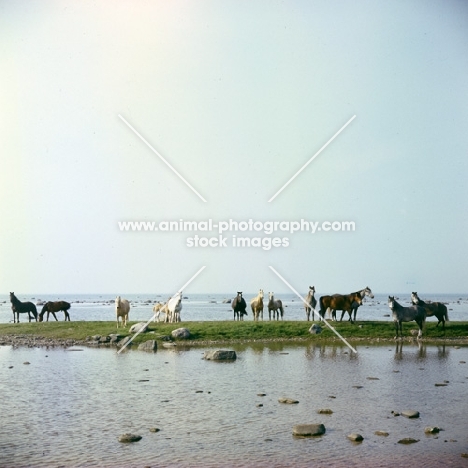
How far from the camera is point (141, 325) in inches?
1345

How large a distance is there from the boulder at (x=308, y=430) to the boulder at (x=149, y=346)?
17.0 meters

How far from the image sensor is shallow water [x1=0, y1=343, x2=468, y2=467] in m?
11.1

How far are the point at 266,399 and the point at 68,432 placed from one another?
5926 mm

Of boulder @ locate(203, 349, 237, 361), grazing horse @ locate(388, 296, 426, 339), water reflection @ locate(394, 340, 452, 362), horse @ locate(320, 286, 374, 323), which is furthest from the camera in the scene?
horse @ locate(320, 286, 374, 323)

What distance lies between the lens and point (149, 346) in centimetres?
2892

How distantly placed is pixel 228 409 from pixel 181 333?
56.2 feet

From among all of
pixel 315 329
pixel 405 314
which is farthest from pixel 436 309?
pixel 315 329

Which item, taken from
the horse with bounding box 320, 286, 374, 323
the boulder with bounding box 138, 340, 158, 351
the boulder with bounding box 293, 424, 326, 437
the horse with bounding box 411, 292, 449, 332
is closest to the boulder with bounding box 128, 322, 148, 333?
the boulder with bounding box 138, 340, 158, 351

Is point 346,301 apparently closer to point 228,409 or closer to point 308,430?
point 228,409

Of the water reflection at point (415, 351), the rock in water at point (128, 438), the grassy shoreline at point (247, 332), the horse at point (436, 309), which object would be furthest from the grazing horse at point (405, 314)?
the rock in water at point (128, 438)

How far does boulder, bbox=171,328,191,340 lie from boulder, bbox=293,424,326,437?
1944 centimetres

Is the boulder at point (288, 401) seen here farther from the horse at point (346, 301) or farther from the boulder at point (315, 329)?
the horse at point (346, 301)

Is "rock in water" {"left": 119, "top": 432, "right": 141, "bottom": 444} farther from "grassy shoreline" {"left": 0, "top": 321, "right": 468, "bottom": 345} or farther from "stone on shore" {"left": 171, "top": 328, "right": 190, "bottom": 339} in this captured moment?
"stone on shore" {"left": 171, "top": 328, "right": 190, "bottom": 339}

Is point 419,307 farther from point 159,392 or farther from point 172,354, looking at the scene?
point 159,392
